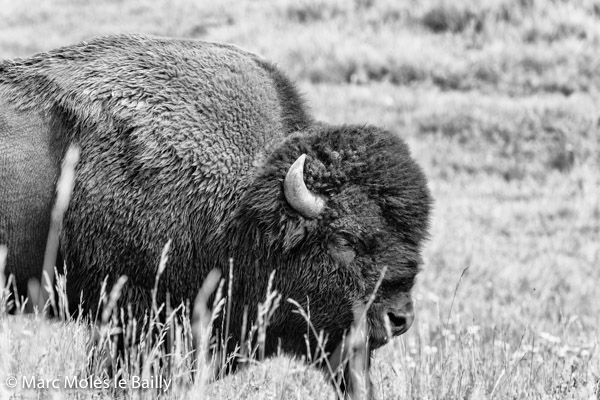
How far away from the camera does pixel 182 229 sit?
162 inches

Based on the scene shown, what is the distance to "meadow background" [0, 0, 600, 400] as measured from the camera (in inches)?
149

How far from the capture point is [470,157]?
10992 millimetres

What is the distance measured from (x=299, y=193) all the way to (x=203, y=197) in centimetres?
51

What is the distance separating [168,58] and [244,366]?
5.43 ft

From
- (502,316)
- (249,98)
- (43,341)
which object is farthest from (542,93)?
(43,341)

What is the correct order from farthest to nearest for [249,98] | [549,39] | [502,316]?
1. [549,39]
2. [502,316]
3. [249,98]

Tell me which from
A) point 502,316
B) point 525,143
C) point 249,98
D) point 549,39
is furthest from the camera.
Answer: point 549,39

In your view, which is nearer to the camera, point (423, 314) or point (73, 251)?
point (73, 251)

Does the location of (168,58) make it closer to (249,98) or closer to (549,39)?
(249,98)

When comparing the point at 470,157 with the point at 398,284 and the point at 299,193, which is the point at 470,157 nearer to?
the point at 398,284

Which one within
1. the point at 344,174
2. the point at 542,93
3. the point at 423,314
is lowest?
the point at 423,314

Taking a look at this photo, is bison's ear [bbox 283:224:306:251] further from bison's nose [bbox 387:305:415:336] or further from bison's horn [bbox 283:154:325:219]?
bison's nose [bbox 387:305:415:336]

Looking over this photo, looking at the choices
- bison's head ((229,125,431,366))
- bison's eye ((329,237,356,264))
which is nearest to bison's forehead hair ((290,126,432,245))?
bison's head ((229,125,431,366))

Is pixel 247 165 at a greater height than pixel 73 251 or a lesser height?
greater
